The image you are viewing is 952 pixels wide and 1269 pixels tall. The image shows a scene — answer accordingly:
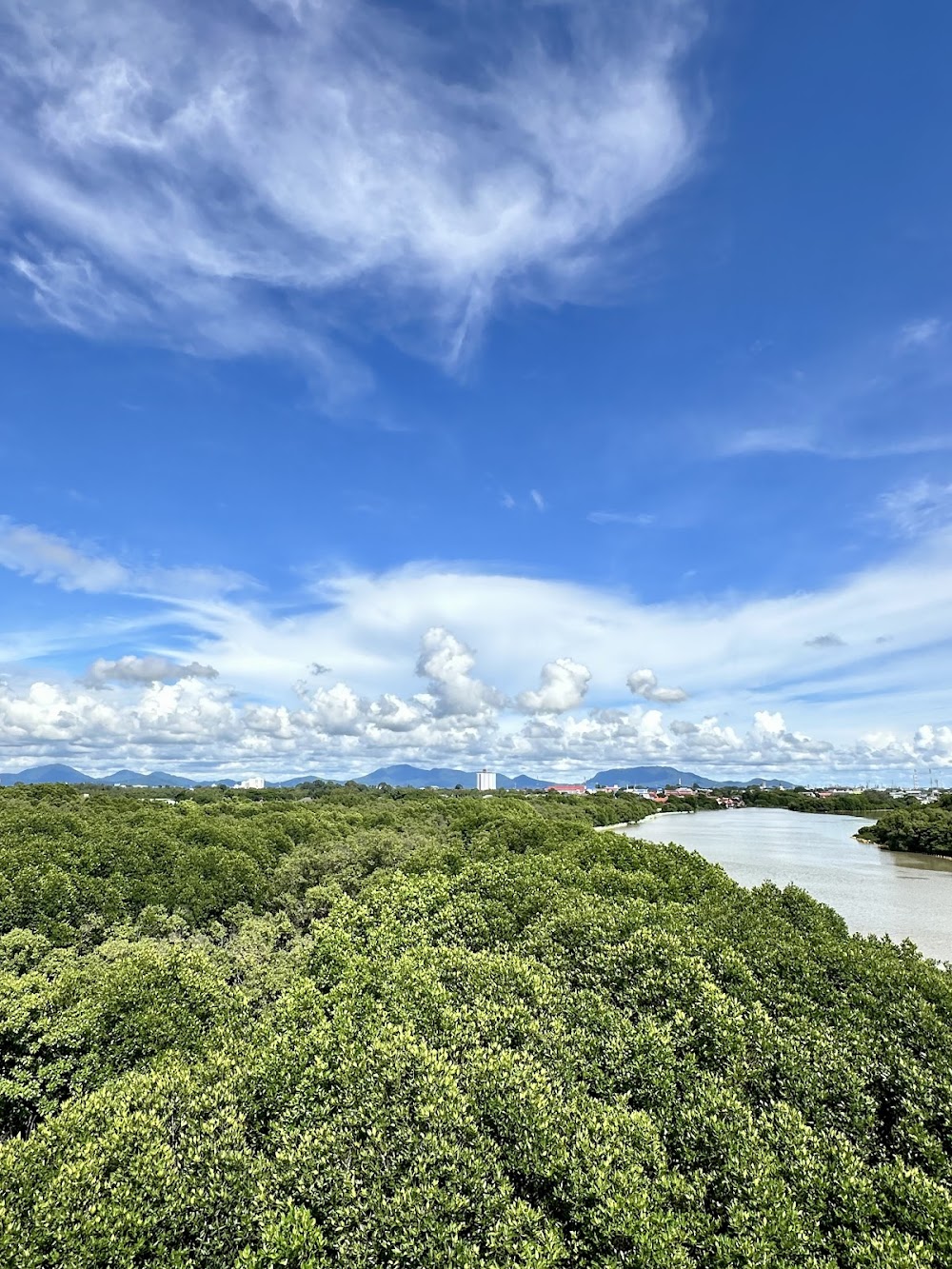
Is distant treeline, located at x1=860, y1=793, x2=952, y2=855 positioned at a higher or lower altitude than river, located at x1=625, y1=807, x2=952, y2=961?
higher

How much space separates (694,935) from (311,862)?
23.3 metres

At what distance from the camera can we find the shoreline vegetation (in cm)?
934

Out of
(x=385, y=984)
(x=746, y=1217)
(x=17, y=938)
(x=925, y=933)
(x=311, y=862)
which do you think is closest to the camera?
(x=746, y=1217)

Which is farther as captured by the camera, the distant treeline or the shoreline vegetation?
the distant treeline

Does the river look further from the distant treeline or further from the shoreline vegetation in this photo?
the shoreline vegetation

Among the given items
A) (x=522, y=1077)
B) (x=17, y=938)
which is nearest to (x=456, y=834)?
(x=17, y=938)

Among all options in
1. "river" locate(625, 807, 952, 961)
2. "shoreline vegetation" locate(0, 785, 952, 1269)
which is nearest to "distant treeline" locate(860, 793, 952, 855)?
"river" locate(625, 807, 952, 961)

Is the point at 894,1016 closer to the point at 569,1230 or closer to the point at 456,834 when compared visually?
the point at 569,1230

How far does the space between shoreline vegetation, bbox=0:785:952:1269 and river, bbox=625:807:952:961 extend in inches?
587

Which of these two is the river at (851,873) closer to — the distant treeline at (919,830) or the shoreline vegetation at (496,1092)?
→ the distant treeline at (919,830)

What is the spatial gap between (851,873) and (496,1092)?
63.1 meters

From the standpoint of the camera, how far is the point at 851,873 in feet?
204

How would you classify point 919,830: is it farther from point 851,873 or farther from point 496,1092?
point 496,1092

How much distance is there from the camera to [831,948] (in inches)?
654
